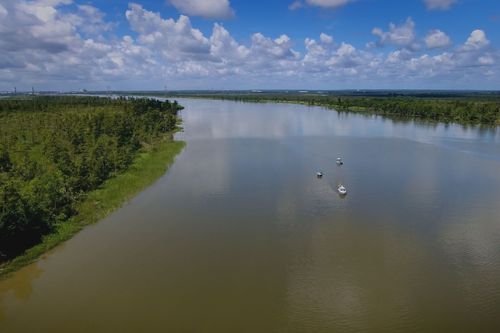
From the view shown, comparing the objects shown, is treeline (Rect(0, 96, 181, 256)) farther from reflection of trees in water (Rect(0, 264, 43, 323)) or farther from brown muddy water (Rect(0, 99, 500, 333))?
brown muddy water (Rect(0, 99, 500, 333))

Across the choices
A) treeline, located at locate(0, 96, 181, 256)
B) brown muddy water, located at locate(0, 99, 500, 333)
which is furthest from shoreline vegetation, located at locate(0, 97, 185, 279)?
brown muddy water, located at locate(0, 99, 500, 333)

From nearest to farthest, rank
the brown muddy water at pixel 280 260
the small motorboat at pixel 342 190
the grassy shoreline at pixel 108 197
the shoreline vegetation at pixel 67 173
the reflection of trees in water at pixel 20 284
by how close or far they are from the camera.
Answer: the brown muddy water at pixel 280 260 < the reflection of trees in water at pixel 20 284 < the grassy shoreline at pixel 108 197 < the shoreline vegetation at pixel 67 173 < the small motorboat at pixel 342 190

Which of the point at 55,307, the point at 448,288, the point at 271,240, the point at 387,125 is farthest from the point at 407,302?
the point at 387,125

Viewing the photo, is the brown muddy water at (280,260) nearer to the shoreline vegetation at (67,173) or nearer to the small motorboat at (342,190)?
the small motorboat at (342,190)

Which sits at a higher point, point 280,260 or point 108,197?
point 108,197

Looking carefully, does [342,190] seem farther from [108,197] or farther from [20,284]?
[20,284]

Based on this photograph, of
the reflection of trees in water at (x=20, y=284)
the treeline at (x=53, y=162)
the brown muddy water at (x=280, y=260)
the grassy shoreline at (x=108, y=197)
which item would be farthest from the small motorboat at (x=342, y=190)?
the reflection of trees in water at (x=20, y=284)

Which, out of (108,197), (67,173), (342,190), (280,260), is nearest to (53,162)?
(67,173)
